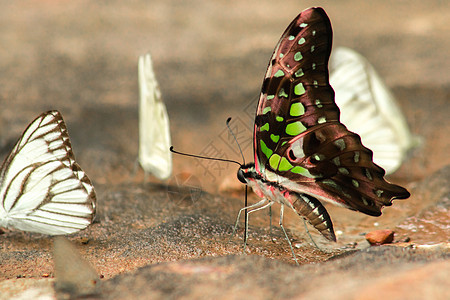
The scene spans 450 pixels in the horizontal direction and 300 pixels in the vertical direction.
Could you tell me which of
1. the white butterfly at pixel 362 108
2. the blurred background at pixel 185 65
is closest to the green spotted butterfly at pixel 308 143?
the white butterfly at pixel 362 108

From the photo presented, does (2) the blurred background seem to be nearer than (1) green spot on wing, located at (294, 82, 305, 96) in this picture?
No

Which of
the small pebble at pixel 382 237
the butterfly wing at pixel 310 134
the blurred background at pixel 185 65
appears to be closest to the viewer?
the butterfly wing at pixel 310 134

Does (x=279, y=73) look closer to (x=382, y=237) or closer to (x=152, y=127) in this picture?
(x=382, y=237)

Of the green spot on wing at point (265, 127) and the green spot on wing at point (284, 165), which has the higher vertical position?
the green spot on wing at point (265, 127)

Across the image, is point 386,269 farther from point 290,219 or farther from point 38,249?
point 38,249

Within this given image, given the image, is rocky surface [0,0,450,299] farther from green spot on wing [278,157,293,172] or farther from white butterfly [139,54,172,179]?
green spot on wing [278,157,293,172]

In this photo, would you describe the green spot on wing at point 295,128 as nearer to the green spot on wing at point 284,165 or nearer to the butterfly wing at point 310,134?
the butterfly wing at point 310,134

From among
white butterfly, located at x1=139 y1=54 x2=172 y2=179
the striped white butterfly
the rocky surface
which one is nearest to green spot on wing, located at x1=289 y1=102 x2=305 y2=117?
the rocky surface

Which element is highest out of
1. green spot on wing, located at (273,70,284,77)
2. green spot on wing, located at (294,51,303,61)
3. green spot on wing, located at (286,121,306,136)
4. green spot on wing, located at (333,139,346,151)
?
green spot on wing, located at (294,51,303,61)
